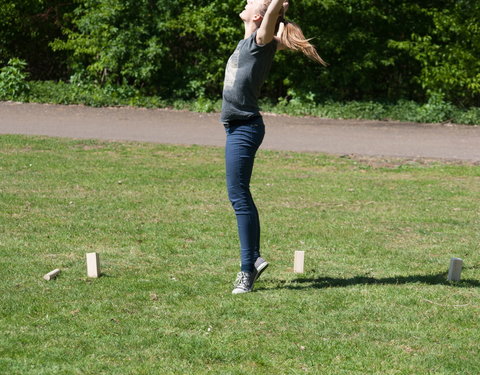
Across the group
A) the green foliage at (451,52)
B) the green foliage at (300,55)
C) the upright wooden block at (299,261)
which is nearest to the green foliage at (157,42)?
the green foliage at (300,55)

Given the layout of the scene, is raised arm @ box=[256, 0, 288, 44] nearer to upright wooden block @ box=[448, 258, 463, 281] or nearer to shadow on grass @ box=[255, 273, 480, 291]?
shadow on grass @ box=[255, 273, 480, 291]

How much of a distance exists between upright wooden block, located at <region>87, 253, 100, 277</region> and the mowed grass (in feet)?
0.34

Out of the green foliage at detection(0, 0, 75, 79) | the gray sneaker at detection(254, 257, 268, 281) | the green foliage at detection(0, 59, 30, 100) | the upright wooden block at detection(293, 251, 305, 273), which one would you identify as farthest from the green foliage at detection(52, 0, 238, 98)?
the gray sneaker at detection(254, 257, 268, 281)

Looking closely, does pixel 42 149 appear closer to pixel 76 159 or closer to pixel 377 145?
pixel 76 159

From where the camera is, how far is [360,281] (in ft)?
19.5

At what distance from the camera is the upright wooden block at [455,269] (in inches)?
231

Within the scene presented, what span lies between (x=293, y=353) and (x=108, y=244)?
9.68ft

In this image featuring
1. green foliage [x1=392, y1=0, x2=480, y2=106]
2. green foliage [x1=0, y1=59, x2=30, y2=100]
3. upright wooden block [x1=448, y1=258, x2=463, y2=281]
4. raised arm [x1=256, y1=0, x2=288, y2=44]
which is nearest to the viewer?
raised arm [x1=256, y1=0, x2=288, y2=44]

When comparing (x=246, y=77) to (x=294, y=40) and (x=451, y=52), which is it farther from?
(x=451, y=52)

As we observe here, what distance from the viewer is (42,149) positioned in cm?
1225

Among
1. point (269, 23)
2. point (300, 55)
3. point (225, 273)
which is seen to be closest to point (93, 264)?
point (225, 273)

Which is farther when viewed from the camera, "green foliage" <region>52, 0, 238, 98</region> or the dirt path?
"green foliage" <region>52, 0, 238, 98</region>

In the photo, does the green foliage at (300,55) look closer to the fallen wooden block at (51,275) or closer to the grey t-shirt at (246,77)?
the grey t-shirt at (246,77)

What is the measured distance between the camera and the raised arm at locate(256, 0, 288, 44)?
5.16 meters
